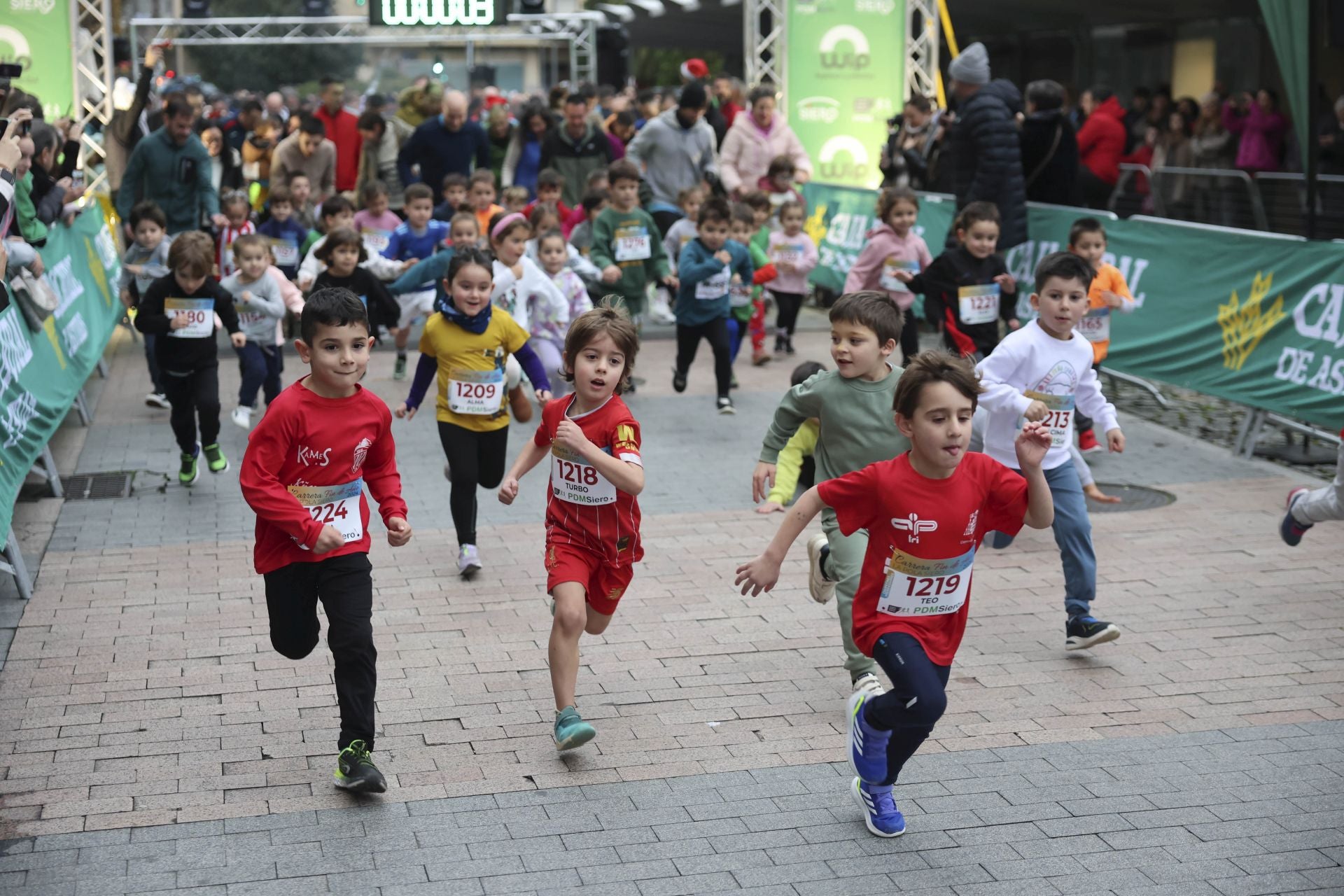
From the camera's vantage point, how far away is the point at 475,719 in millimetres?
5832

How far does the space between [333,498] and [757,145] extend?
1204cm

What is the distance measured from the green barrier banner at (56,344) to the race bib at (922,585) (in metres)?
4.25

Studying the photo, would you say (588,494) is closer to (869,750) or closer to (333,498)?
(333,498)

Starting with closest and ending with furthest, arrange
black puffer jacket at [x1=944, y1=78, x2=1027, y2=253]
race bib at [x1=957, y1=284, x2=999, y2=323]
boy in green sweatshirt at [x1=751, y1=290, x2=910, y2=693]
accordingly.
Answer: boy in green sweatshirt at [x1=751, y1=290, x2=910, y2=693] < race bib at [x1=957, y1=284, x2=999, y2=323] < black puffer jacket at [x1=944, y1=78, x2=1027, y2=253]

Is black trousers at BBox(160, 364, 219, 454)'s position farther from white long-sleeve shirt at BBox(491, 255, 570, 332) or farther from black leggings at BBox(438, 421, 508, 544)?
black leggings at BBox(438, 421, 508, 544)

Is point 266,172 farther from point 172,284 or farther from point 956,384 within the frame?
point 956,384

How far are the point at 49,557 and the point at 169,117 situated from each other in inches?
270

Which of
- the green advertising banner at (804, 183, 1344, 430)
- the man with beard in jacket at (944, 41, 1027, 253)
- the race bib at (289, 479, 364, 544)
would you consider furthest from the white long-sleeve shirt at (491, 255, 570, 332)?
the race bib at (289, 479, 364, 544)

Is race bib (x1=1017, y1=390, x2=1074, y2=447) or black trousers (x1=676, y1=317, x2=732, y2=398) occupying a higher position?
race bib (x1=1017, y1=390, x2=1074, y2=447)

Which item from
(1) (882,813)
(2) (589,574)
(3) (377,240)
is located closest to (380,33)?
(3) (377,240)

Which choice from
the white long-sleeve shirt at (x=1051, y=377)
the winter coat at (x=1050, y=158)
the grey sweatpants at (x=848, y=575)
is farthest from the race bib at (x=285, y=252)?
the grey sweatpants at (x=848, y=575)

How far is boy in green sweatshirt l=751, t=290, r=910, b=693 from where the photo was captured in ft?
19.0

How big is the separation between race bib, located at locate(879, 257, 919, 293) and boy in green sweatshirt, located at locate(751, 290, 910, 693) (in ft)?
19.7

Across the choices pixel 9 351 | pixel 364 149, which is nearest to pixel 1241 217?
pixel 364 149
